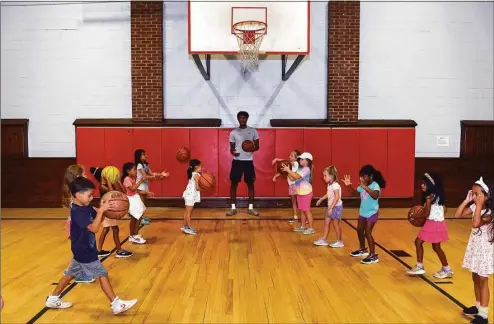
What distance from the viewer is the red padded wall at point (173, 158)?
10.3 meters

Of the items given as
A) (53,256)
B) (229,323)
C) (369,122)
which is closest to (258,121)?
(369,122)

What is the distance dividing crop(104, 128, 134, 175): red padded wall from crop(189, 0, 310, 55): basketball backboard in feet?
9.00

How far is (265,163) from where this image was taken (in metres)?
10.5

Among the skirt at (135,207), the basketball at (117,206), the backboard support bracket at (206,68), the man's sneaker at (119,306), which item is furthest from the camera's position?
the backboard support bracket at (206,68)

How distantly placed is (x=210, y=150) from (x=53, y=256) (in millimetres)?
4612

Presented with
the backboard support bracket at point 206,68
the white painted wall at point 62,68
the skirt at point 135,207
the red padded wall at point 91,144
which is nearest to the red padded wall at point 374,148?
the backboard support bracket at point 206,68

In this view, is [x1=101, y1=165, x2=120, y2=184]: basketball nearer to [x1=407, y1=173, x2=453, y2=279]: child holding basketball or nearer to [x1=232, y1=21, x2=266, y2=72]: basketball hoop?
[x1=407, y1=173, x2=453, y2=279]: child holding basketball

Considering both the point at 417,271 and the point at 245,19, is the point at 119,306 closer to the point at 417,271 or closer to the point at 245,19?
the point at 417,271

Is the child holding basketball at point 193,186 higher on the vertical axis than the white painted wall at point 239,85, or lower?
lower

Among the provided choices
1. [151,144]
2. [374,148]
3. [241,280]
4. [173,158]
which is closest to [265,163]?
[173,158]

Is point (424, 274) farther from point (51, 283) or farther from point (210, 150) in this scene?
point (210, 150)

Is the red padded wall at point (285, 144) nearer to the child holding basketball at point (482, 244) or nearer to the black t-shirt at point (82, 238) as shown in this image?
the child holding basketball at point (482, 244)

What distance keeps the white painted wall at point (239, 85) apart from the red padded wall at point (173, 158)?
2.40 ft

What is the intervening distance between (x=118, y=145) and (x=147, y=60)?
2.03 metres
